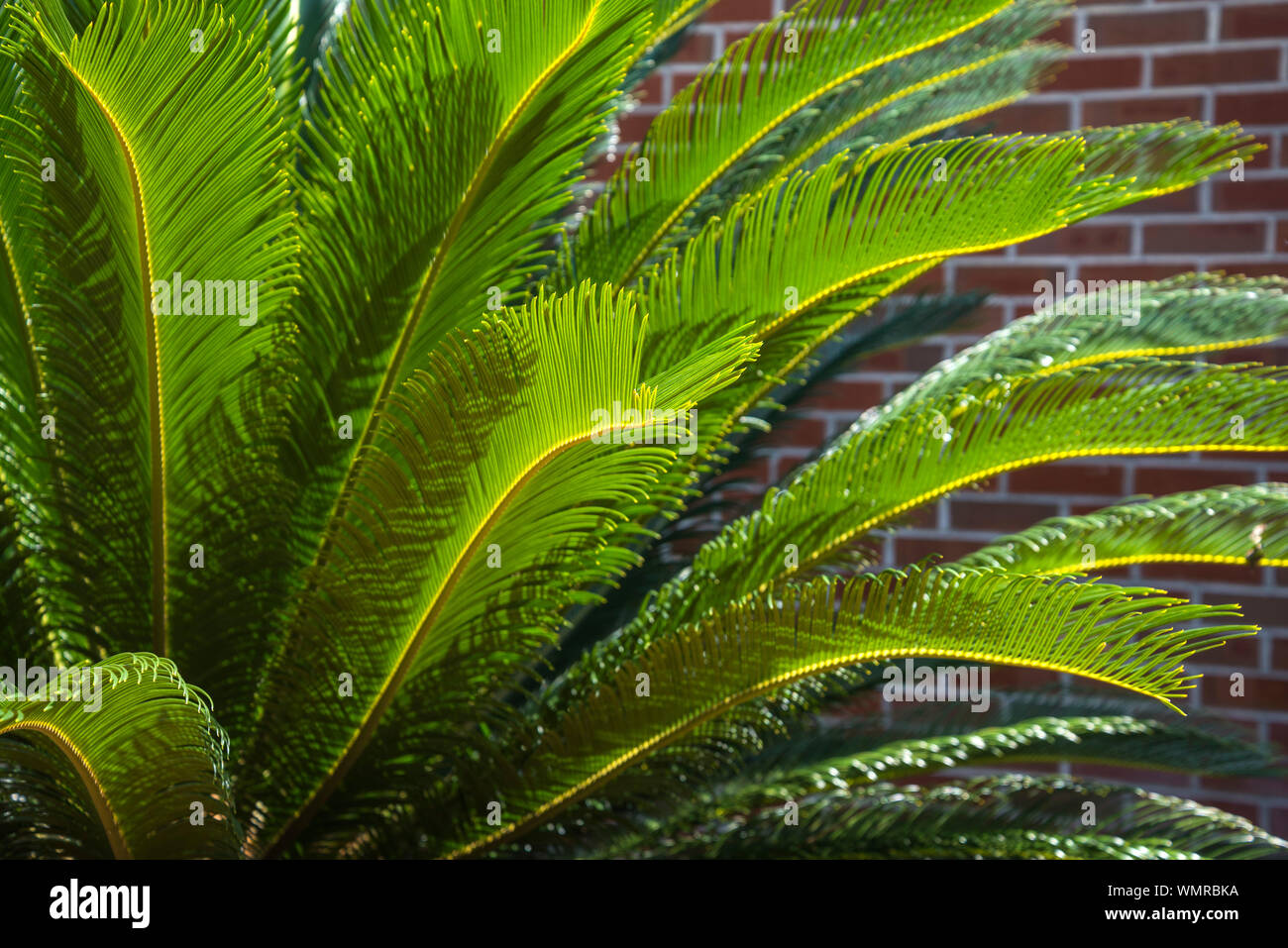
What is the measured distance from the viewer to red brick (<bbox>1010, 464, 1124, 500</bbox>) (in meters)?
2.63

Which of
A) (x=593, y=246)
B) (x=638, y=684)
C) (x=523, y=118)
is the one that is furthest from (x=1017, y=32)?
(x=638, y=684)

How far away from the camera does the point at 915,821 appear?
66.5 inches

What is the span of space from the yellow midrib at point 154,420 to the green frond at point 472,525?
17cm

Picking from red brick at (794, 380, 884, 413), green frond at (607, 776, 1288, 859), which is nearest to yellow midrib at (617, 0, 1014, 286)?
green frond at (607, 776, 1288, 859)

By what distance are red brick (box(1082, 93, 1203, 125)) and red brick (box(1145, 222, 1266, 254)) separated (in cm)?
25

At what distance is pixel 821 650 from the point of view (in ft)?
4.64

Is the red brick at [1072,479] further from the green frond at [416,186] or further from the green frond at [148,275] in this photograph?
the green frond at [148,275]

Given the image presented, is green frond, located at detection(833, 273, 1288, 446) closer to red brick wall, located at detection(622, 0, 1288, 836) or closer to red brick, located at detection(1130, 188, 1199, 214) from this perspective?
red brick wall, located at detection(622, 0, 1288, 836)

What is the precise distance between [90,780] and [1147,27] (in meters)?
2.57

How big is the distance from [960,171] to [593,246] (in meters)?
0.60

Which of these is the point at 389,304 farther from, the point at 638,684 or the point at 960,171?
the point at 960,171

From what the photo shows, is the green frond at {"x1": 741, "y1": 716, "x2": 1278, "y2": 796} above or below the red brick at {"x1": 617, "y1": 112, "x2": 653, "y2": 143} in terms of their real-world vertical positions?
below

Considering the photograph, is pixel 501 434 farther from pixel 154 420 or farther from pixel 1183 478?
pixel 1183 478

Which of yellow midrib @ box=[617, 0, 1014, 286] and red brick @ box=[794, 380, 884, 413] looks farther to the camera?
red brick @ box=[794, 380, 884, 413]
